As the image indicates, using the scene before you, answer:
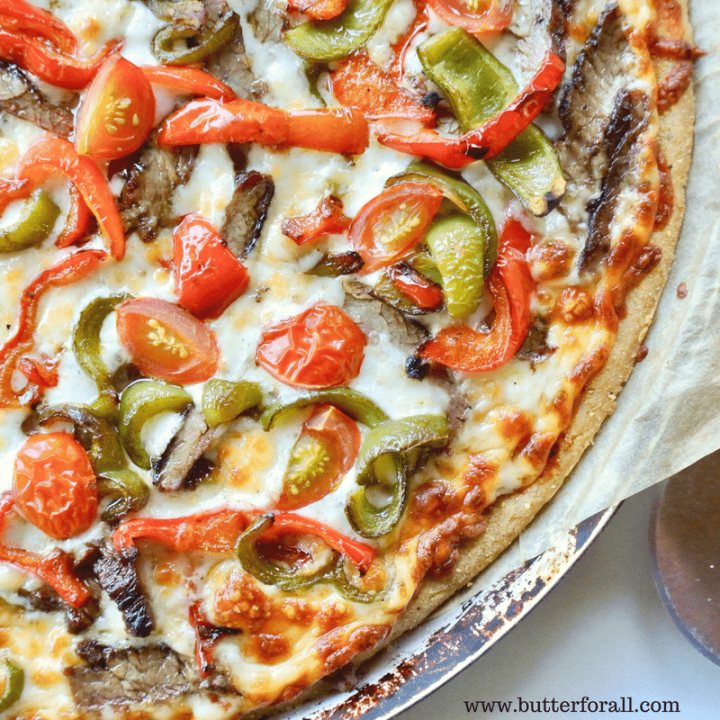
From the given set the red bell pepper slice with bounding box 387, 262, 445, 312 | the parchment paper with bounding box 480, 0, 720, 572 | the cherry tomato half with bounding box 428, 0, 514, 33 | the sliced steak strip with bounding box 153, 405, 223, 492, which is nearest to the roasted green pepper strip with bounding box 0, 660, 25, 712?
the sliced steak strip with bounding box 153, 405, 223, 492

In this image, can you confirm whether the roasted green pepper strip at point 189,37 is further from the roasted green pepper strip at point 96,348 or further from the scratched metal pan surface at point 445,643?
the scratched metal pan surface at point 445,643

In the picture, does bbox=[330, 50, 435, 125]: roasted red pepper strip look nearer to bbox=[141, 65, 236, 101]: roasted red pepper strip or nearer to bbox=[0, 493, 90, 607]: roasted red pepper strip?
bbox=[141, 65, 236, 101]: roasted red pepper strip

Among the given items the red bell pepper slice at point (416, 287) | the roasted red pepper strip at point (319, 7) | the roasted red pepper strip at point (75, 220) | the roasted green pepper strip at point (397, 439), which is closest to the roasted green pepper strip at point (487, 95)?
the roasted red pepper strip at point (319, 7)

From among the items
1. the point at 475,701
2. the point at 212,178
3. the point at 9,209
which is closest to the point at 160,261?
the point at 212,178

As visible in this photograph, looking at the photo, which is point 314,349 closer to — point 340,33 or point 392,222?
point 392,222

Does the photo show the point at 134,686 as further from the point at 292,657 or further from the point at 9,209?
the point at 9,209

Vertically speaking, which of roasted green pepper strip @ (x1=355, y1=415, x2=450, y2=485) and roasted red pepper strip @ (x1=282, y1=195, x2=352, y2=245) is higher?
roasted red pepper strip @ (x1=282, y1=195, x2=352, y2=245)
